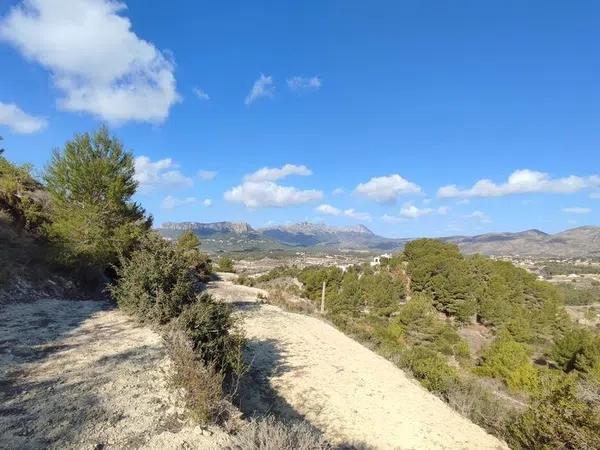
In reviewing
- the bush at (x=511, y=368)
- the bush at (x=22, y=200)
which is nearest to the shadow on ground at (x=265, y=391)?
the bush at (x=22, y=200)

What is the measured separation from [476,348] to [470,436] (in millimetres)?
27859

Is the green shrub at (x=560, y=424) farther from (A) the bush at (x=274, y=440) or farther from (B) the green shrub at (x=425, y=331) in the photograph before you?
(B) the green shrub at (x=425, y=331)

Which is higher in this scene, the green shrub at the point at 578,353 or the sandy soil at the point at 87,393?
the sandy soil at the point at 87,393

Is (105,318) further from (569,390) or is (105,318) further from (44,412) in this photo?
(569,390)

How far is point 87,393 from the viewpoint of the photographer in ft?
18.6

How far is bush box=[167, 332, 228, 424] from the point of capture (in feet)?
17.8

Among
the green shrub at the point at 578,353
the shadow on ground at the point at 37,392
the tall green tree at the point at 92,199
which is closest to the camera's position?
the shadow on ground at the point at 37,392

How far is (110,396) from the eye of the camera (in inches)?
223

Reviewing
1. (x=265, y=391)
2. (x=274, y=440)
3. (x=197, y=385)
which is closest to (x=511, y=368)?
(x=265, y=391)

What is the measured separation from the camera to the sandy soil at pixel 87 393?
15.3ft

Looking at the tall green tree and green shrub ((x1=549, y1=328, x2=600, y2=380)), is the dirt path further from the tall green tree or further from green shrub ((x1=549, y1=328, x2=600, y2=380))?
green shrub ((x1=549, y1=328, x2=600, y2=380))

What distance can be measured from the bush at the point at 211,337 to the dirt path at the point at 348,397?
0.77 meters

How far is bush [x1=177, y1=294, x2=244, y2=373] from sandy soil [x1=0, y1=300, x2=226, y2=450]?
670 millimetres

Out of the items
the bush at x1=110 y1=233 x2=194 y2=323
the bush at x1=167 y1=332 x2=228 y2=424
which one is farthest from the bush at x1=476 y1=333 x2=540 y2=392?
the bush at x1=167 y1=332 x2=228 y2=424
